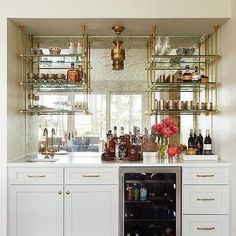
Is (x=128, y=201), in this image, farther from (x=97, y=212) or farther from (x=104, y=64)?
(x=104, y=64)

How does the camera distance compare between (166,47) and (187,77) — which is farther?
(166,47)

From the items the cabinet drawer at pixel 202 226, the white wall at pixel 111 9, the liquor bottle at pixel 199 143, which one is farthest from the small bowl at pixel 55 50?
the cabinet drawer at pixel 202 226

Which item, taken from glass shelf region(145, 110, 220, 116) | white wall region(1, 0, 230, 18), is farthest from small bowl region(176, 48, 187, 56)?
glass shelf region(145, 110, 220, 116)

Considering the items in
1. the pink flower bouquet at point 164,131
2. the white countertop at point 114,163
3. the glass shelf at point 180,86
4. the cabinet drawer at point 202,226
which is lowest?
the cabinet drawer at point 202,226

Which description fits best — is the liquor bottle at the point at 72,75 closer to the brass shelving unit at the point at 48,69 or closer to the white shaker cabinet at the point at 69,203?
the brass shelving unit at the point at 48,69

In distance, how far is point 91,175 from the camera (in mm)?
3359

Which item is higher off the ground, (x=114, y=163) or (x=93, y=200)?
(x=114, y=163)

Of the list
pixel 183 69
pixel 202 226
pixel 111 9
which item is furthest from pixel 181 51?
pixel 202 226

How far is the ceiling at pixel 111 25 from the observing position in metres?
3.47

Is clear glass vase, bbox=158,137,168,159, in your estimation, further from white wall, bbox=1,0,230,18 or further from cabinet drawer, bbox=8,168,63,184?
white wall, bbox=1,0,230,18

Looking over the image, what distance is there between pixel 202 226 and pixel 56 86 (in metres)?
1.91

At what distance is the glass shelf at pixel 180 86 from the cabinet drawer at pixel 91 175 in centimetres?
91

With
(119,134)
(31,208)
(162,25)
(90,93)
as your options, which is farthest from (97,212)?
(162,25)

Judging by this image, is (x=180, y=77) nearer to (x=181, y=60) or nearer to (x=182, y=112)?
(x=181, y=60)
